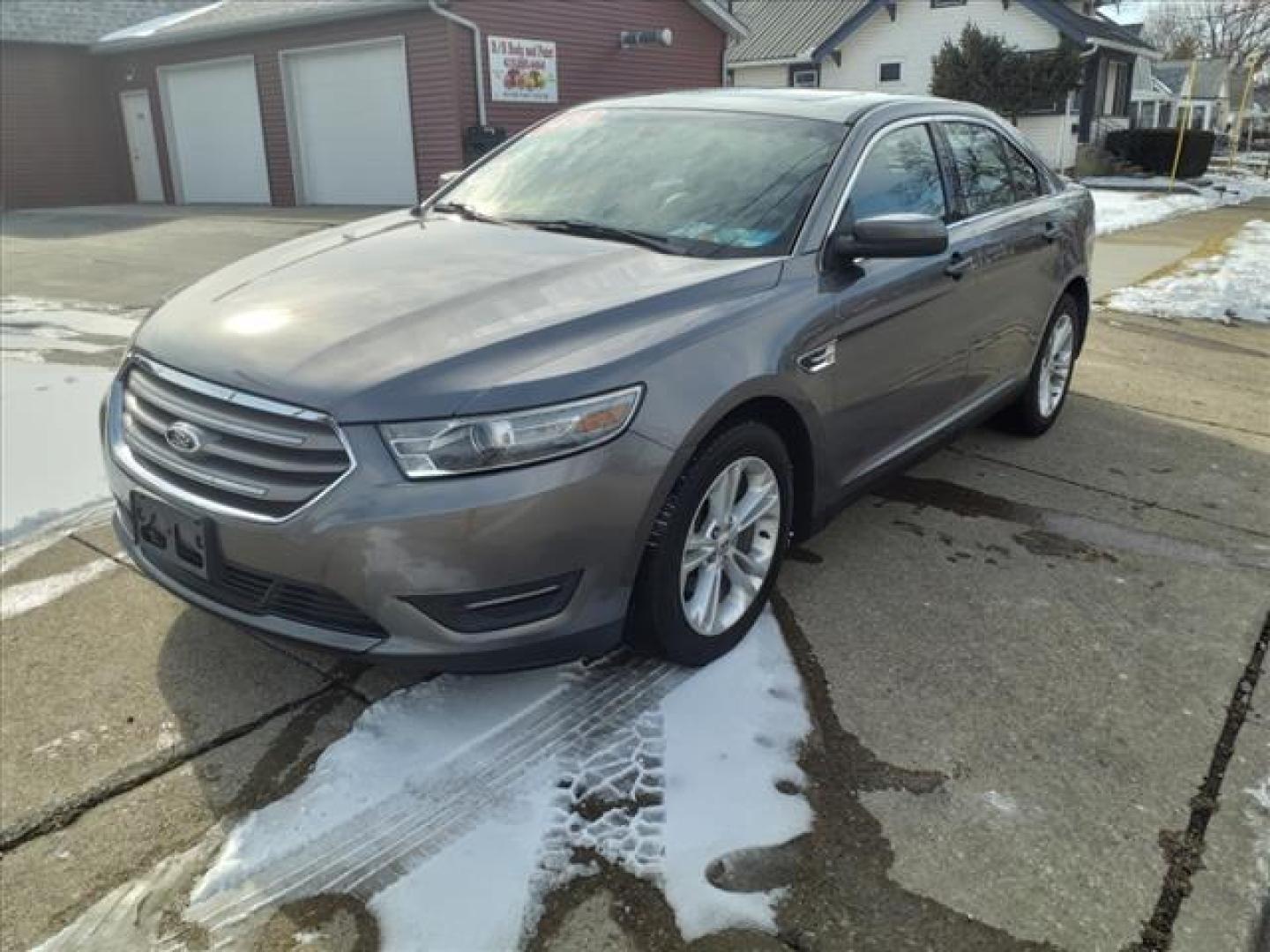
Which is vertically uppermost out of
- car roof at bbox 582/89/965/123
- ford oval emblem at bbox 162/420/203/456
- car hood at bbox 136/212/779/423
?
car roof at bbox 582/89/965/123

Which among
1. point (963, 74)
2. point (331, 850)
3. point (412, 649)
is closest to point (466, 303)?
point (412, 649)

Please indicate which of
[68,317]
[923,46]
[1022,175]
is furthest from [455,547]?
[923,46]

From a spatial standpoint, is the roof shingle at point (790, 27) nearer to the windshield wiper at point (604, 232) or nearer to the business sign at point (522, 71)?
the business sign at point (522, 71)

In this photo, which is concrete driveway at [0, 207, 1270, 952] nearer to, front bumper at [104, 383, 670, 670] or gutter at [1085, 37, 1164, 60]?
front bumper at [104, 383, 670, 670]

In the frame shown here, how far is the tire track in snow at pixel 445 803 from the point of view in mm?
2285

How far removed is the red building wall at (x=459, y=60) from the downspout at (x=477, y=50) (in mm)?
92

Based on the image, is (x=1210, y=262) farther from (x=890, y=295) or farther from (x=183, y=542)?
(x=183, y=542)

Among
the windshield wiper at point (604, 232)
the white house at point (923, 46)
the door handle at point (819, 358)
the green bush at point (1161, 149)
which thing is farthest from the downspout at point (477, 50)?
the green bush at point (1161, 149)

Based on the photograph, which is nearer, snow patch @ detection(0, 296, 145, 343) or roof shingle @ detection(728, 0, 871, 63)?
snow patch @ detection(0, 296, 145, 343)

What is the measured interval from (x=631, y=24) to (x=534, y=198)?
17.7m

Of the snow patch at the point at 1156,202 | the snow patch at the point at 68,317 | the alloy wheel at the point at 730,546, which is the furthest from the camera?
the snow patch at the point at 1156,202

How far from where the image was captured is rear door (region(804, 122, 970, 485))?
3.41 metres

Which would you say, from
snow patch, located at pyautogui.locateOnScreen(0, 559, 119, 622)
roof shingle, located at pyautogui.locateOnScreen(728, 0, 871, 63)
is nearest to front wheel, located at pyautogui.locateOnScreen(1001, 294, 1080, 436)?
snow patch, located at pyautogui.locateOnScreen(0, 559, 119, 622)

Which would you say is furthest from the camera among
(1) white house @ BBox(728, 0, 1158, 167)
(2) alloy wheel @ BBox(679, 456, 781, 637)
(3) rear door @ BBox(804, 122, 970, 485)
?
(1) white house @ BBox(728, 0, 1158, 167)
